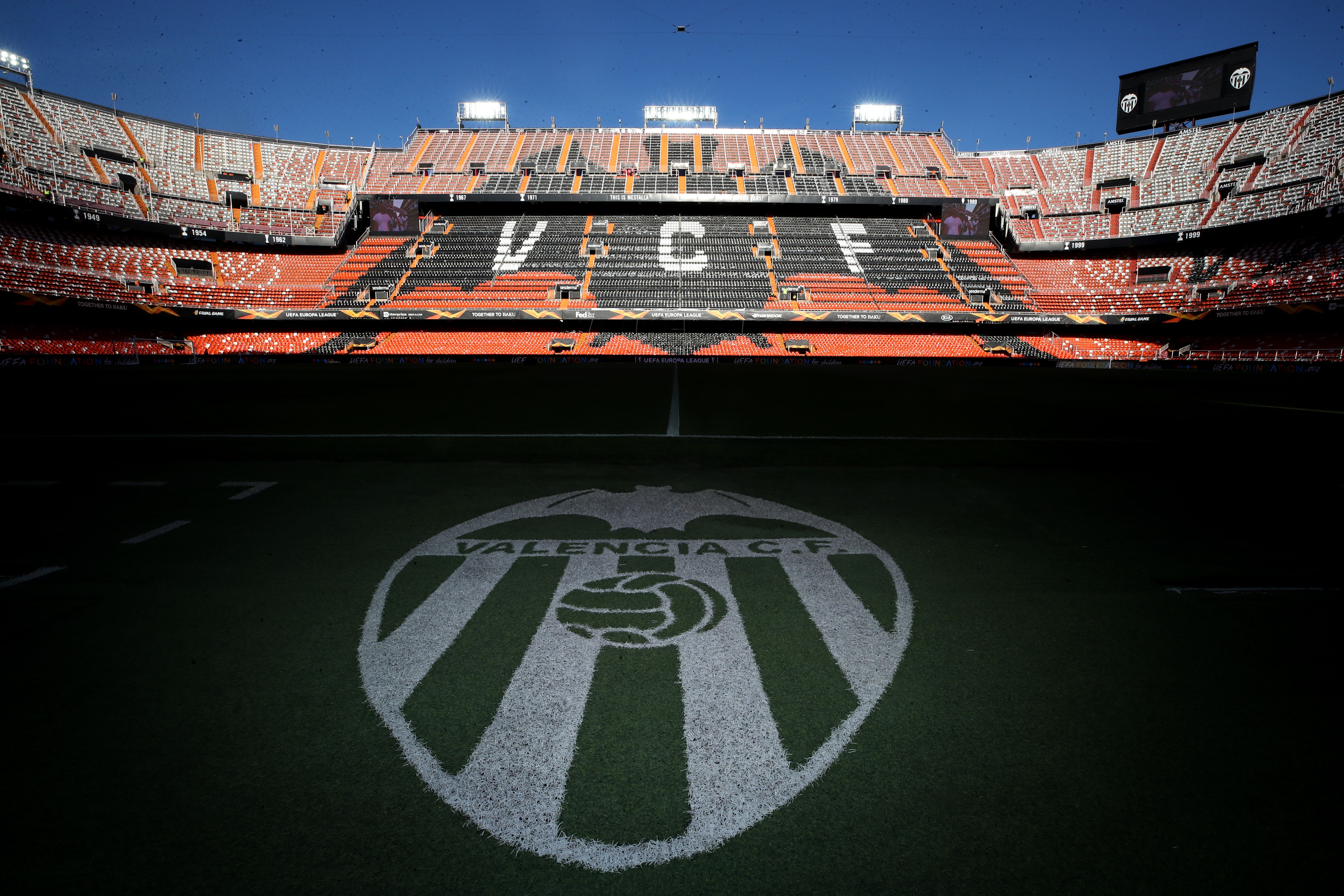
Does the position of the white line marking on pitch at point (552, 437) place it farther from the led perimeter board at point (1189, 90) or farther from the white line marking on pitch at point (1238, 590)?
the led perimeter board at point (1189, 90)

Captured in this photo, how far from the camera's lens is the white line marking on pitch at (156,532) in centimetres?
379

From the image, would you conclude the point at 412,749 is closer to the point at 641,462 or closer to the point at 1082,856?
the point at 1082,856

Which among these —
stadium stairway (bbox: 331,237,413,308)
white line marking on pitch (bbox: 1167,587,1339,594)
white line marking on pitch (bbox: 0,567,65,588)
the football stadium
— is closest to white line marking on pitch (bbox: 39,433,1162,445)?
the football stadium

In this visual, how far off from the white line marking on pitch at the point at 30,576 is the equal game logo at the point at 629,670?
5.86ft

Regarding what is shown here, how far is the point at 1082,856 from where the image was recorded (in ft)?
5.00

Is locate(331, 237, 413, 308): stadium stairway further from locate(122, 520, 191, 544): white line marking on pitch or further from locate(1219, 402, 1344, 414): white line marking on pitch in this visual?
locate(1219, 402, 1344, 414): white line marking on pitch

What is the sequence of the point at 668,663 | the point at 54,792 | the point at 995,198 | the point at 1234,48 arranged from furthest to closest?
1. the point at 995,198
2. the point at 1234,48
3. the point at 668,663
4. the point at 54,792

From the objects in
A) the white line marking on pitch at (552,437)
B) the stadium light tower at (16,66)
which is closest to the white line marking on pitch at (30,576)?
the white line marking on pitch at (552,437)

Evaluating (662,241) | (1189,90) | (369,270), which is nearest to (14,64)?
(369,270)

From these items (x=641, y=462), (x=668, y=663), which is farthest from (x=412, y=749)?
(x=641, y=462)

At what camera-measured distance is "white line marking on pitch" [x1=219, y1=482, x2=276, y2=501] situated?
487 cm

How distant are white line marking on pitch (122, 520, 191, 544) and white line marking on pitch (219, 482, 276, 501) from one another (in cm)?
60

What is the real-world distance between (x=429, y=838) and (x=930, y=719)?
1.52m

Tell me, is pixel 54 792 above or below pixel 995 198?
below
